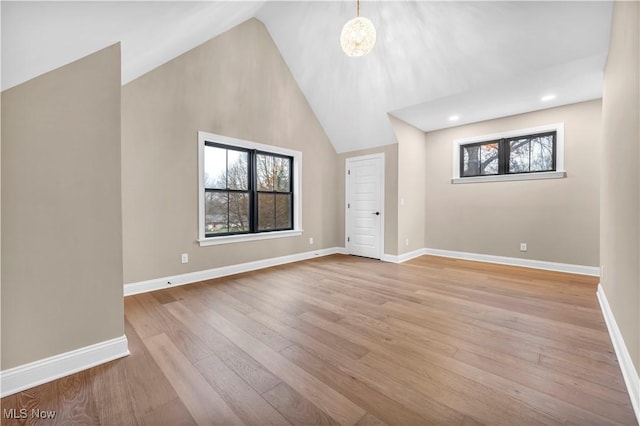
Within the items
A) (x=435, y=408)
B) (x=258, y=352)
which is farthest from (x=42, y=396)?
(x=435, y=408)

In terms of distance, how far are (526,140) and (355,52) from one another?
342 centimetres

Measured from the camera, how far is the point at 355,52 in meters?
2.89

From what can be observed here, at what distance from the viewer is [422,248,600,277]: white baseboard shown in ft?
12.6

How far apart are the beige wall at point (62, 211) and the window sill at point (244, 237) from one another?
185 centimetres

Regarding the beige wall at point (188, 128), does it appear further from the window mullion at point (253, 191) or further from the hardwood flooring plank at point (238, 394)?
the hardwood flooring plank at point (238, 394)

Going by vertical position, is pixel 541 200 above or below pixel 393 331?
above

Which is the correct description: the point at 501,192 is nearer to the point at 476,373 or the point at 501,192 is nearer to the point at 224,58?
the point at 476,373

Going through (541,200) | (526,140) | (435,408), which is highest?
(526,140)

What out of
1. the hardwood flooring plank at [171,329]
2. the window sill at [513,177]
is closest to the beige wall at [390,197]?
the window sill at [513,177]

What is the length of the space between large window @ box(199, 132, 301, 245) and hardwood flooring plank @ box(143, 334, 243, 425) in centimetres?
189

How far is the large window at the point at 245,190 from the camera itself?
3.76 meters

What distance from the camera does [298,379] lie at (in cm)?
159

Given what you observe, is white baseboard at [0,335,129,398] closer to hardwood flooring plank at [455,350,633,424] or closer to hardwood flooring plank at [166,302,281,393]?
hardwood flooring plank at [166,302,281,393]

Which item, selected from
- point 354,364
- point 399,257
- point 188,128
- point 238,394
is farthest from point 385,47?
point 238,394
